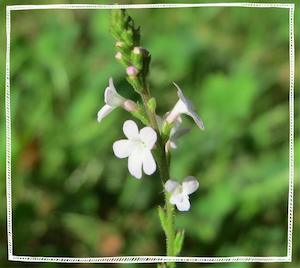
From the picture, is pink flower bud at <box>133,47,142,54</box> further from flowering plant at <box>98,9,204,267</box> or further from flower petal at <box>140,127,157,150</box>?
flower petal at <box>140,127,157,150</box>

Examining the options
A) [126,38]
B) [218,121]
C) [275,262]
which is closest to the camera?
[126,38]

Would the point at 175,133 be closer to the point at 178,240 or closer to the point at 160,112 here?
the point at 178,240

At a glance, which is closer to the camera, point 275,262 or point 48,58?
point 275,262

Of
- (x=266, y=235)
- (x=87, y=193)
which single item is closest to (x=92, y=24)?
(x=87, y=193)

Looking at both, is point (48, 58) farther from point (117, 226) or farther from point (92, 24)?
point (117, 226)

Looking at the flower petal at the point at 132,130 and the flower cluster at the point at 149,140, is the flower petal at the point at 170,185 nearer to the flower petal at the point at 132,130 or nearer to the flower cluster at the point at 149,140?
the flower cluster at the point at 149,140

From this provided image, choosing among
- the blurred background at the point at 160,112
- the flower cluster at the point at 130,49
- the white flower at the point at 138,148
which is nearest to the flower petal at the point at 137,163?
the white flower at the point at 138,148

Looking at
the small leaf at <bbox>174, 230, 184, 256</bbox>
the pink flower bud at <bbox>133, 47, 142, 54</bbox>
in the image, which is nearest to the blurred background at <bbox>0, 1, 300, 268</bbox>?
the small leaf at <bbox>174, 230, 184, 256</bbox>

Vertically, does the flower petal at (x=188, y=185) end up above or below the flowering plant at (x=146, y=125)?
below
